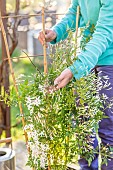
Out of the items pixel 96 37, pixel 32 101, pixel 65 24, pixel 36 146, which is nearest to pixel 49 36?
pixel 65 24

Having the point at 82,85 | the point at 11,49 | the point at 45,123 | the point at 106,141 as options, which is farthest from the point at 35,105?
the point at 11,49

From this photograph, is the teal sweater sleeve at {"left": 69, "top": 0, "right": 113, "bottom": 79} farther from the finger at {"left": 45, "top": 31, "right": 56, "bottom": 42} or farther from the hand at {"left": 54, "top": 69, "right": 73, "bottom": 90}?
the finger at {"left": 45, "top": 31, "right": 56, "bottom": 42}

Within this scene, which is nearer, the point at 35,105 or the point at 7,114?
the point at 35,105

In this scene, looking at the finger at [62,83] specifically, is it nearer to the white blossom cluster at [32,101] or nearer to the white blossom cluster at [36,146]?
the white blossom cluster at [32,101]

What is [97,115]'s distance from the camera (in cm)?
148

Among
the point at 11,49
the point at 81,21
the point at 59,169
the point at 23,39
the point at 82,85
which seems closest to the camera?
the point at 82,85

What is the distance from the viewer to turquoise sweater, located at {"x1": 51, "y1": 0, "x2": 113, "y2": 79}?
1.42 m

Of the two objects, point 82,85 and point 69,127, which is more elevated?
point 82,85

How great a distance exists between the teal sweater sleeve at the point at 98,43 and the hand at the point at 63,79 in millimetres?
18

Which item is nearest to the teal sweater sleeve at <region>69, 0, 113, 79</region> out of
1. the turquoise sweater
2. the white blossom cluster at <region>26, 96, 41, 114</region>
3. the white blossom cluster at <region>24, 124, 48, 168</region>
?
the turquoise sweater

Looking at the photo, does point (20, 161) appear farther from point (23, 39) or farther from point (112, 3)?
point (23, 39)

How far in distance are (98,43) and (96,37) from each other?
0.08 feet

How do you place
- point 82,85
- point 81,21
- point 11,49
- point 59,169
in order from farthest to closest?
point 11,49, point 81,21, point 59,169, point 82,85

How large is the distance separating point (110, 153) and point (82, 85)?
0.35 metres
